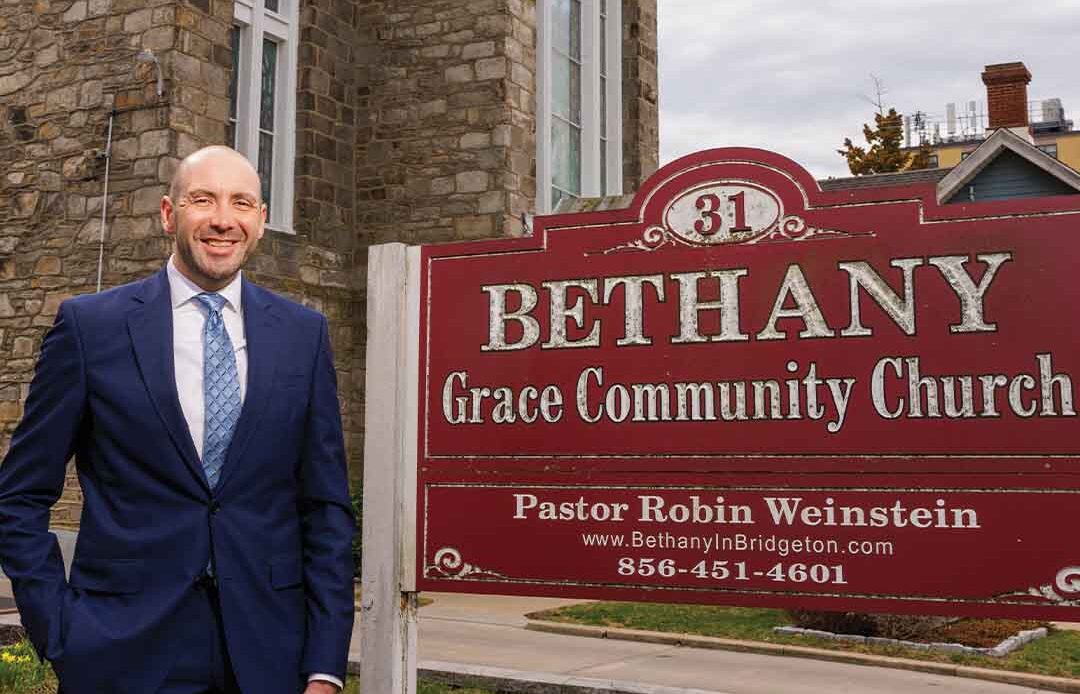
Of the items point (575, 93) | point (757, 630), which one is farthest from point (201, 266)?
point (575, 93)

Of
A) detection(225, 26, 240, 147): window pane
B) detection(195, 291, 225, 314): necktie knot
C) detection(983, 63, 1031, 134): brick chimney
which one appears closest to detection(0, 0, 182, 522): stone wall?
detection(225, 26, 240, 147): window pane

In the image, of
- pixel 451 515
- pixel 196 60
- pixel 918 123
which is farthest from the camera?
pixel 918 123

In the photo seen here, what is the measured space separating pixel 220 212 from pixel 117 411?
0.50 meters

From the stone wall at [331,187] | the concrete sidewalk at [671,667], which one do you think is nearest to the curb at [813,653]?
the concrete sidewalk at [671,667]

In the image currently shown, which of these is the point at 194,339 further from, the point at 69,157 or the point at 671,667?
the point at 69,157

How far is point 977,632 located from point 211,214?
24.2ft

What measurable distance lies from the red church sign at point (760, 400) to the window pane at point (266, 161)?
24.5 feet

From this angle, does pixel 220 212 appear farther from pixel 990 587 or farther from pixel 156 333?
pixel 990 587

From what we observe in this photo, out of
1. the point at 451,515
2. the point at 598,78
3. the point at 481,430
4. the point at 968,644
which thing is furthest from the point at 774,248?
the point at 598,78

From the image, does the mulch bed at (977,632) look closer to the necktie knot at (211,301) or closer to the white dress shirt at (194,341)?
the white dress shirt at (194,341)

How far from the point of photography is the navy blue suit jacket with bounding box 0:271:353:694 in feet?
7.42

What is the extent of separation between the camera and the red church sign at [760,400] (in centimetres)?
310

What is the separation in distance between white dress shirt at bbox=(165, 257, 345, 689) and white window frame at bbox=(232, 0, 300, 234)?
26.8ft

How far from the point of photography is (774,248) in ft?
11.1
